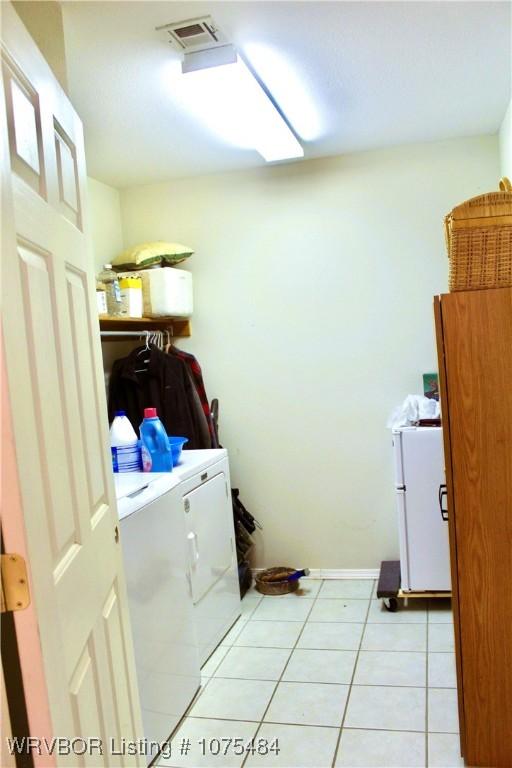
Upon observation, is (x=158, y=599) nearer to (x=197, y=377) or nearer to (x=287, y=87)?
(x=197, y=377)

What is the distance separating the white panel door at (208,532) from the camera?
111 inches

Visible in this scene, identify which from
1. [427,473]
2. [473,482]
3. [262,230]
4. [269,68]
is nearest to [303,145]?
[262,230]

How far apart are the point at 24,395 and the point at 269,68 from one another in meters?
1.93

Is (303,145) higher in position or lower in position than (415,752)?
higher

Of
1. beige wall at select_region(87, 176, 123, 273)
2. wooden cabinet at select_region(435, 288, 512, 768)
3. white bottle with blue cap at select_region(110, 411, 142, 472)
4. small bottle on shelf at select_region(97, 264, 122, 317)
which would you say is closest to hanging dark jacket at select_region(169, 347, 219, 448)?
small bottle on shelf at select_region(97, 264, 122, 317)

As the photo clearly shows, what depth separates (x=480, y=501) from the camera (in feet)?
6.66

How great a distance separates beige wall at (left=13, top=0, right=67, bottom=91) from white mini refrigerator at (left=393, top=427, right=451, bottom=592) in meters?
2.26

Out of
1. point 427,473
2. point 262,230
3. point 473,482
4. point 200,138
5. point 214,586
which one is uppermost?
point 200,138

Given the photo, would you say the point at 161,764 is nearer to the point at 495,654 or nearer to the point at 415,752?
the point at 415,752

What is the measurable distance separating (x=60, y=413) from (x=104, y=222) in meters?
2.76

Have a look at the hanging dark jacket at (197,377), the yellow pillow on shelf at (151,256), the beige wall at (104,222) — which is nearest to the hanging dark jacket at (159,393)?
the hanging dark jacket at (197,377)

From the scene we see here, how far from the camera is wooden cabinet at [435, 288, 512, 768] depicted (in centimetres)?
200

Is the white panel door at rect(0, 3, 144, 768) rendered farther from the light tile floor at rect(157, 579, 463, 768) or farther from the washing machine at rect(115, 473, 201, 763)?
the light tile floor at rect(157, 579, 463, 768)

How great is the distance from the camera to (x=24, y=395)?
107cm
